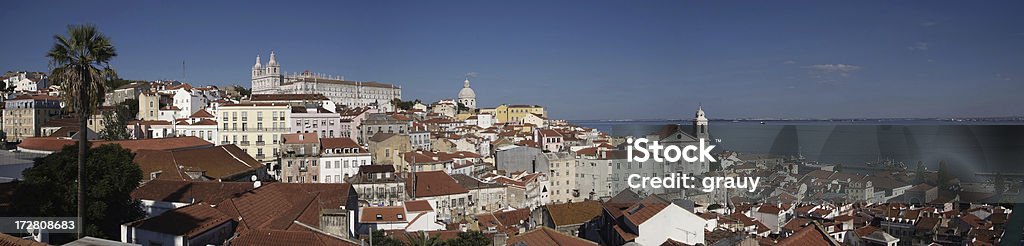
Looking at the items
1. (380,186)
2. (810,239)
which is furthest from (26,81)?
(810,239)

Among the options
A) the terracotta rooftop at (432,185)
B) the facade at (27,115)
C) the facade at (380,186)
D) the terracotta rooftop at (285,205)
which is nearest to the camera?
the terracotta rooftop at (285,205)

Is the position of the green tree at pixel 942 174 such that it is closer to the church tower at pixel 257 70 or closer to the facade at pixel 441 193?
the facade at pixel 441 193

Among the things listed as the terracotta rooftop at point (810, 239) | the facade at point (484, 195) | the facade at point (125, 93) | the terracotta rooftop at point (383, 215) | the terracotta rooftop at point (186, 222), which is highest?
the facade at point (125, 93)

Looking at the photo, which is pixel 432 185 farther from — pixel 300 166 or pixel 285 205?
pixel 285 205

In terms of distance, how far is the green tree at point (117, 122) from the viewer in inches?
989

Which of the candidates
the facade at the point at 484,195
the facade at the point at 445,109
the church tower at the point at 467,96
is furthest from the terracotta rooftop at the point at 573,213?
the church tower at the point at 467,96

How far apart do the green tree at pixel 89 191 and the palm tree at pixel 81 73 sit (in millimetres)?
1171

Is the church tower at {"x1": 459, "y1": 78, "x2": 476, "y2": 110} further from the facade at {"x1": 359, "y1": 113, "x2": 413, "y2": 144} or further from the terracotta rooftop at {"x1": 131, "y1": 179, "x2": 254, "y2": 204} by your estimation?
the terracotta rooftop at {"x1": 131, "y1": 179, "x2": 254, "y2": 204}

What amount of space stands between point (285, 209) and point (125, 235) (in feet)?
6.43

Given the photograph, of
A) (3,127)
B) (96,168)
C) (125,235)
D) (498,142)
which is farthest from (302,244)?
(3,127)

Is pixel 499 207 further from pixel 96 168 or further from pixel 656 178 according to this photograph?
pixel 96 168

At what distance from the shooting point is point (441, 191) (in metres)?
18.8

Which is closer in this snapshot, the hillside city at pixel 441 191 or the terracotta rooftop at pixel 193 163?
the hillside city at pixel 441 191

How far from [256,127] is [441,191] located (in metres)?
9.32
